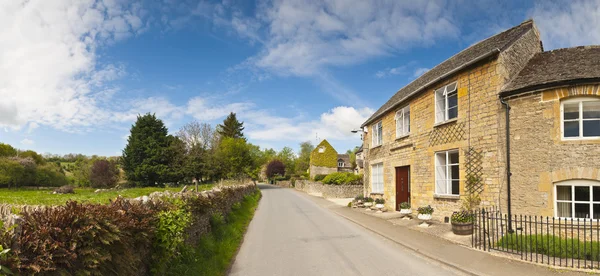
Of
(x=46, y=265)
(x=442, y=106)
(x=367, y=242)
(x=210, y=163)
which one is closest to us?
(x=46, y=265)

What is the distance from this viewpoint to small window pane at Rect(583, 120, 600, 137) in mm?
9477

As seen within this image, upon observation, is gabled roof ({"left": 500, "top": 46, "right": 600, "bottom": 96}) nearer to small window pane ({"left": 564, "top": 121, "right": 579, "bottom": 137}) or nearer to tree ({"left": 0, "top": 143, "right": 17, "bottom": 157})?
small window pane ({"left": 564, "top": 121, "right": 579, "bottom": 137})

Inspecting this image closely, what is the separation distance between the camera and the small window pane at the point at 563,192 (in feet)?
32.0

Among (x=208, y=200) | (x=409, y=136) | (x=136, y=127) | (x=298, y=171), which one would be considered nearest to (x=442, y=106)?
(x=409, y=136)

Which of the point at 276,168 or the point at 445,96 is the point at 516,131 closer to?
the point at 445,96

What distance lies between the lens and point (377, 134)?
873 inches

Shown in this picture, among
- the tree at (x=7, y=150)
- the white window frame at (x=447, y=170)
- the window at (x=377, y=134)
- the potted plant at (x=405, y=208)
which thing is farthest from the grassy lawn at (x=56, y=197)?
the tree at (x=7, y=150)

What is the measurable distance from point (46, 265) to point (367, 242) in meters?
9.08

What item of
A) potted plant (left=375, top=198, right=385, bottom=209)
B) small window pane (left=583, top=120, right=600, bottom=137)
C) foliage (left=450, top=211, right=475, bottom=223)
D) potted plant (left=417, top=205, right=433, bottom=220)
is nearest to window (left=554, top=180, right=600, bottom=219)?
small window pane (left=583, top=120, right=600, bottom=137)

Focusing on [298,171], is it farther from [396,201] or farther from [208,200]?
[208,200]

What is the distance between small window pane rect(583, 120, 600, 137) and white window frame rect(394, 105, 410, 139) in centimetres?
777

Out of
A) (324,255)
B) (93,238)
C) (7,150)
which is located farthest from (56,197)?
(7,150)

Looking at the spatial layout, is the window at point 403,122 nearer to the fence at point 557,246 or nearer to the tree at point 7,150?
the fence at point 557,246

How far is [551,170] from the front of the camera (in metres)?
9.73
